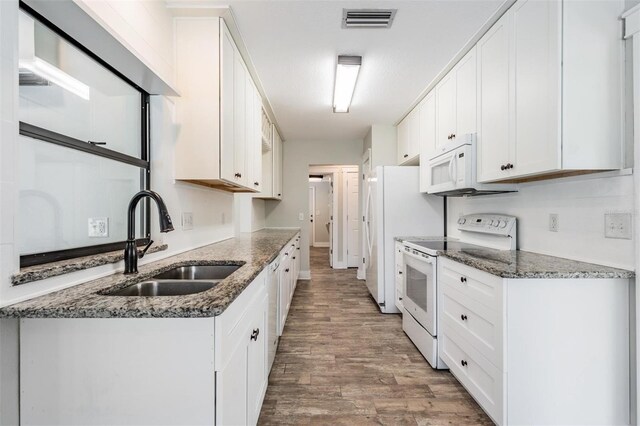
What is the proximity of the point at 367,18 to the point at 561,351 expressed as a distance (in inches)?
87.1

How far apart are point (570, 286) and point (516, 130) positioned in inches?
36.8

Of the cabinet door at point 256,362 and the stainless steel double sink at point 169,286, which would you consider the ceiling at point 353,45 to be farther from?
the cabinet door at point 256,362

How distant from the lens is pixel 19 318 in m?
0.92

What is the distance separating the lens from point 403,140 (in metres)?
4.00

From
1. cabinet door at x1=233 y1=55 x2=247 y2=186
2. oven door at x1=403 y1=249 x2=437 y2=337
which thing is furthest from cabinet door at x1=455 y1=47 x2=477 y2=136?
cabinet door at x1=233 y1=55 x2=247 y2=186

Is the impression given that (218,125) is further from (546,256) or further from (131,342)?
(546,256)

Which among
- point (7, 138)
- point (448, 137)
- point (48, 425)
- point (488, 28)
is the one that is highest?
point (488, 28)

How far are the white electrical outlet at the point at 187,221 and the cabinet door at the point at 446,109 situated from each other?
2293 millimetres

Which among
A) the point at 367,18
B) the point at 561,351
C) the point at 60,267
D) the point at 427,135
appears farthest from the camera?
the point at 427,135

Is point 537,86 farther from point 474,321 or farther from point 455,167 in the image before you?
point 474,321

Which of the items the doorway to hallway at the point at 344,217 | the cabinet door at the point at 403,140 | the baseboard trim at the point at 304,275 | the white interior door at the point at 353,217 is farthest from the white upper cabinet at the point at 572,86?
the white interior door at the point at 353,217

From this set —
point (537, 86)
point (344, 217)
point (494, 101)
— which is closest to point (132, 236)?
point (537, 86)

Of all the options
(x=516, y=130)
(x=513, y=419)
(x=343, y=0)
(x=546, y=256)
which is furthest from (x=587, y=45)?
(x=513, y=419)

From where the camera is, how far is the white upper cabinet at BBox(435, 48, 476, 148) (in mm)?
2344
